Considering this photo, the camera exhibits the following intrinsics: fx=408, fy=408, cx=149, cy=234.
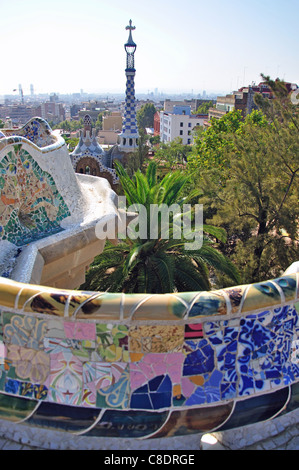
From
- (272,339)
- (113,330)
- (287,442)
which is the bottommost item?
(287,442)

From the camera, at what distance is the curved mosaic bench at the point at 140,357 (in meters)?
2.42

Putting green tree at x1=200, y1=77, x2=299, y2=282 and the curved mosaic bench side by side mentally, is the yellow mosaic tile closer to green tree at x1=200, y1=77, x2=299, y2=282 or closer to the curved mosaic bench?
the curved mosaic bench

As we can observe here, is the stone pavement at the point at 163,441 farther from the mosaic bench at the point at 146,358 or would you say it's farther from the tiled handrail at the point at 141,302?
the tiled handrail at the point at 141,302

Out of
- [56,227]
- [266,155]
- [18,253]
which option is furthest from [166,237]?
[266,155]

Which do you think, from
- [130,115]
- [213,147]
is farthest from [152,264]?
[130,115]

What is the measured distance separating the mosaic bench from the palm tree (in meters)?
2.94

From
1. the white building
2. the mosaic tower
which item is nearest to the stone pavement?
the mosaic tower

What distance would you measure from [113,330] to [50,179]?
333 cm

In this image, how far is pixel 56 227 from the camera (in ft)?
→ 17.3

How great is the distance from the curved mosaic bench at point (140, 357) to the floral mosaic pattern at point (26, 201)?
2182mm

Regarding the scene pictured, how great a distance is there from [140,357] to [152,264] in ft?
12.1

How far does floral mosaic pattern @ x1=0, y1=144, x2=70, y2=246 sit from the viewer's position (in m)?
4.56
